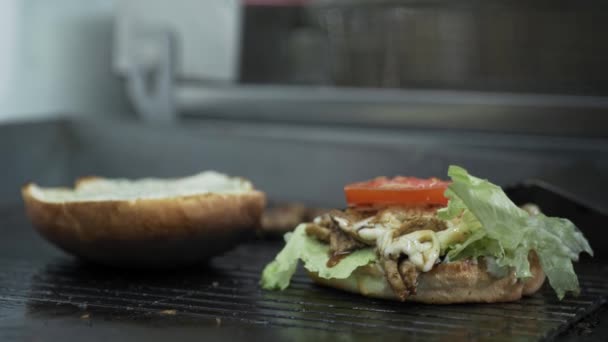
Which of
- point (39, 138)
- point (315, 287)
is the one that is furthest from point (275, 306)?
point (39, 138)

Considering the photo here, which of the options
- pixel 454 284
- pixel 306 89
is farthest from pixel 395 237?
pixel 306 89

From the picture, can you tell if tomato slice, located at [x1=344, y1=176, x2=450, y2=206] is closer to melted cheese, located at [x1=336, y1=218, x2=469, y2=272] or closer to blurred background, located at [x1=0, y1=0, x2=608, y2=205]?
melted cheese, located at [x1=336, y1=218, x2=469, y2=272]

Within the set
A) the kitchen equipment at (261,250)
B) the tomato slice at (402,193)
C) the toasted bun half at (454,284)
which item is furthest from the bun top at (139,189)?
the toasted bun half at (454,284)

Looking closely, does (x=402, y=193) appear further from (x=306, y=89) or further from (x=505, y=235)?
(x=306, y=89)

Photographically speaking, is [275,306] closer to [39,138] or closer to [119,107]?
[39,138]

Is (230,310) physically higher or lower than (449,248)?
lower

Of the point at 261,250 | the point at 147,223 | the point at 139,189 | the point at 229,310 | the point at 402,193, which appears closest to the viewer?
the point at 229,310

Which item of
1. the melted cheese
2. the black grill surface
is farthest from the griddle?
the melted cheese
